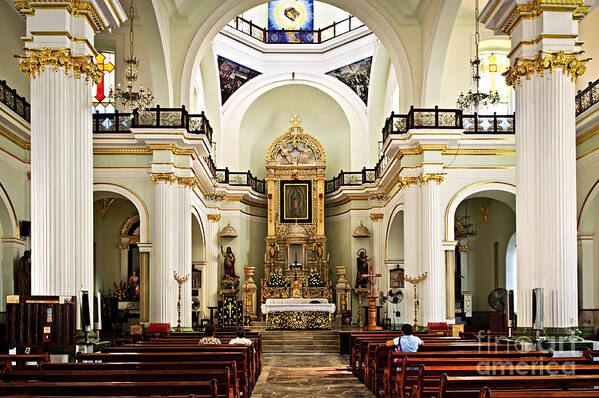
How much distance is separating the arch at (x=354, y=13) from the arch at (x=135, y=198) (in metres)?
3.04

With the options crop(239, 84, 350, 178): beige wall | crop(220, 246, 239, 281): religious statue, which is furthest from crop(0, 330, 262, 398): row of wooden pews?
crop(239, 84, 350, 178): beige wall

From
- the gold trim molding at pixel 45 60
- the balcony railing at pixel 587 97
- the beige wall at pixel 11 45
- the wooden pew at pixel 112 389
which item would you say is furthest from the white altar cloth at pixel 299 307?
the wooden pew at pixel 112 389

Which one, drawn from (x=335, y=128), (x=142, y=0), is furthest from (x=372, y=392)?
(x=335, y=128)

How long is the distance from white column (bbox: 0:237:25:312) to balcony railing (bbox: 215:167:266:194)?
39.5ft

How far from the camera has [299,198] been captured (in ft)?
104

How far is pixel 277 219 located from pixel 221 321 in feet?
25.2

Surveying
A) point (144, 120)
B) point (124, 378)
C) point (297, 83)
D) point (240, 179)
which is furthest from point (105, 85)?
point (124, 378)

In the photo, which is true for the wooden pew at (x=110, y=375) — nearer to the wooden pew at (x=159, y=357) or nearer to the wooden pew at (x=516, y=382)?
the wooden pew at (x=159, y=357)

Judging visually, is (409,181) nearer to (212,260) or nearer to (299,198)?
(212,260)

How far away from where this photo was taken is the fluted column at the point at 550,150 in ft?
35.8

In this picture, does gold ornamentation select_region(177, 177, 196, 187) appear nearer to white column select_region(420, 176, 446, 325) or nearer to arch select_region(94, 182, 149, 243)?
arch select_region(94, 182, 149, 243)

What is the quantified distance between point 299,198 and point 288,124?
13.3 ft

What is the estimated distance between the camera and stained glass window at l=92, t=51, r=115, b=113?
23859 mm

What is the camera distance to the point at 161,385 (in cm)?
705
